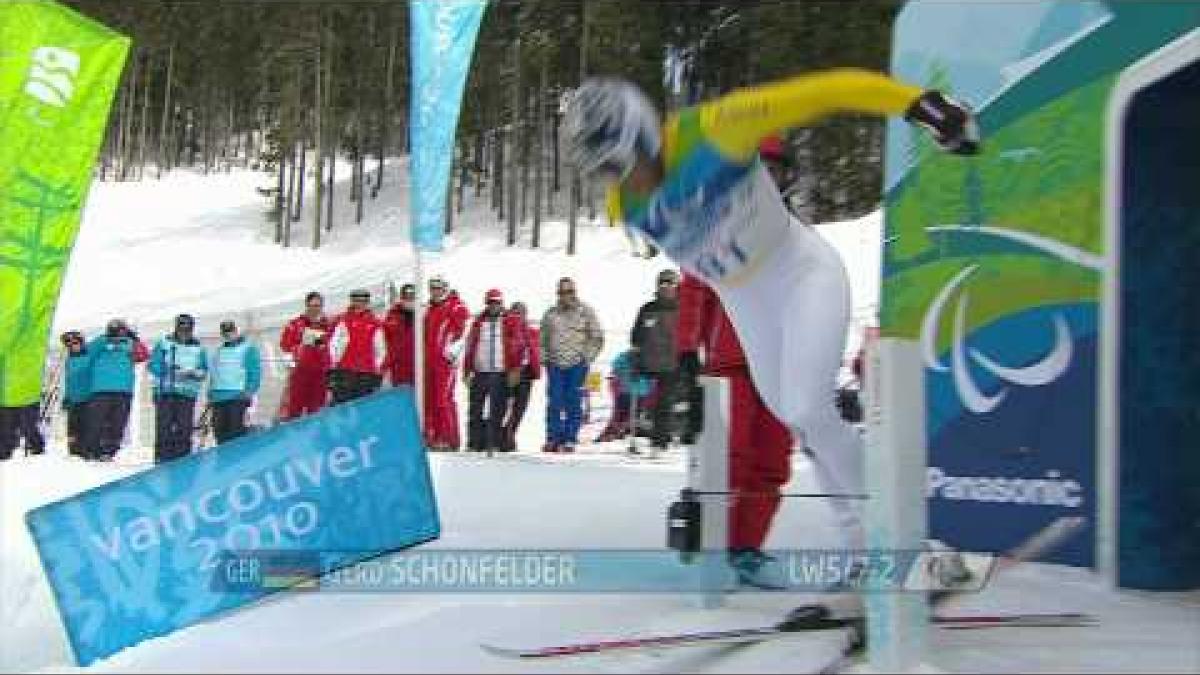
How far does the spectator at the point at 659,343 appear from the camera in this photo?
465 inches

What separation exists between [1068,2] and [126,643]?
426 centimetres

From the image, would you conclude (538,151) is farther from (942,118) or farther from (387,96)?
(942,118)

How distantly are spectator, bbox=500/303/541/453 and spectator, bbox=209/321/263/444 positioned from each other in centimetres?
257

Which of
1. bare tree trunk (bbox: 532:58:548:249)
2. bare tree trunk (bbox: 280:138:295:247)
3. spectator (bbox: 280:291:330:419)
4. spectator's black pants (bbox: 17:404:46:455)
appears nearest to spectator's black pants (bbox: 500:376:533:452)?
spectator (bbox: 280:291:330:419)

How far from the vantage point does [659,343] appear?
468 inches

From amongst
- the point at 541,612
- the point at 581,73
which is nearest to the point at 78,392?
the point at 541,612

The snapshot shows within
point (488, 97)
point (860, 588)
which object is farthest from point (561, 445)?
point (488, 97)

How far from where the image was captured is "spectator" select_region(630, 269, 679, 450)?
11.8 m

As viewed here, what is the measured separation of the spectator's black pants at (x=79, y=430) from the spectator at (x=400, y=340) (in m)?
3.17

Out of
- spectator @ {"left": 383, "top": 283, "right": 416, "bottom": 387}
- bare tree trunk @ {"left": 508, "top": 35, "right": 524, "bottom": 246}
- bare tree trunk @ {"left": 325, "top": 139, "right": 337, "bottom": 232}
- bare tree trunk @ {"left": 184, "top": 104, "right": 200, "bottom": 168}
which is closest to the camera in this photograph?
spectator @ {"left": 383, "top": 283, "right": 416, "bottom": 387}

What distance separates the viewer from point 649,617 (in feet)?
14.2

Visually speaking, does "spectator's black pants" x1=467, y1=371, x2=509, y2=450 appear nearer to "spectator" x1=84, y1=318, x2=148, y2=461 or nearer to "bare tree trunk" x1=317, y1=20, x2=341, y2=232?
"spectator" x1=84, y1=318, x2=148, y2=461

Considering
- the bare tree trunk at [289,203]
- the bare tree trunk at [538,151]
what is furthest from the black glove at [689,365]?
the bare tree trunk at [289,203]

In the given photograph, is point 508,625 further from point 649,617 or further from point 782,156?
point 782,156
